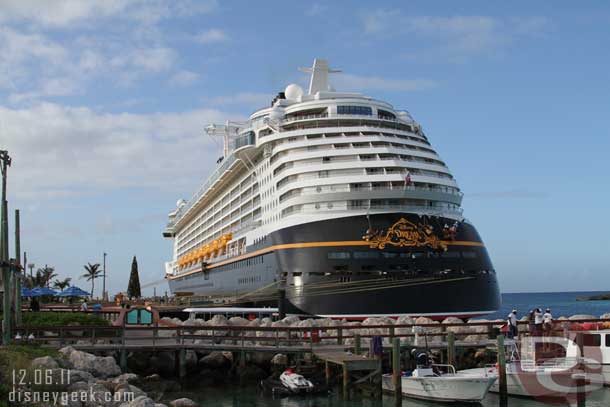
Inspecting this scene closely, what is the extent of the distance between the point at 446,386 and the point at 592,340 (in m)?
5.70

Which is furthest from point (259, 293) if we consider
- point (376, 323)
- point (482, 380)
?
Answer: point (482, 380)

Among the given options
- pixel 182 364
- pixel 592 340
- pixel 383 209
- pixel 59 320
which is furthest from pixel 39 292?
pixel 592 340

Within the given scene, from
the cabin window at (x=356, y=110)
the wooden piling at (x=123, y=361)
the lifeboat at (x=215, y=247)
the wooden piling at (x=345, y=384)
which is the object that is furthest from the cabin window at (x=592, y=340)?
the lifeboat at (x=215, y=247)

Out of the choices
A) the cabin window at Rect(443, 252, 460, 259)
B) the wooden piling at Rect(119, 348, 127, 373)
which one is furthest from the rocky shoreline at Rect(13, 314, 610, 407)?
the cabin window at Rect(443, 252, 460, 259)

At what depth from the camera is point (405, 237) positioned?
111 ft

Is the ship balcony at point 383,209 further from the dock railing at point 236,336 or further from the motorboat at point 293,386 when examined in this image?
the motorboat at point 293,386

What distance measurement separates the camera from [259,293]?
125ft

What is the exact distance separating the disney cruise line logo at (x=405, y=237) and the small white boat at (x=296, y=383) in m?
12.4

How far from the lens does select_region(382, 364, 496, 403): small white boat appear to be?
66.2 feet

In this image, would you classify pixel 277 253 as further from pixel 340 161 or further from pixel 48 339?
pixel 48 339

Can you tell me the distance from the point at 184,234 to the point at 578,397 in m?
65.3

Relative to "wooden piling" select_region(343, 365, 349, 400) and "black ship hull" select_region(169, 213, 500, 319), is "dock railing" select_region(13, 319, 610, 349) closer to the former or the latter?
Result: "wooden piling" select_region(343, 365, 349, 400)

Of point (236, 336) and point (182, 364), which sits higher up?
point (236, 336)

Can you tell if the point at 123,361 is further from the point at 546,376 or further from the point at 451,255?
the point at 451,255
